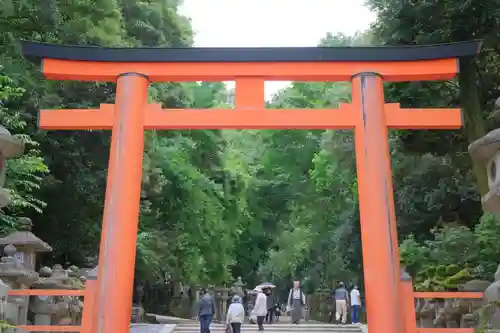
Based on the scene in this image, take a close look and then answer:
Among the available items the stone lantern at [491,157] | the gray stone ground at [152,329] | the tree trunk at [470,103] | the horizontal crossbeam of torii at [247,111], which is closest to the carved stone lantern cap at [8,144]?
the horizontal crossbeam of torii at [247,111]

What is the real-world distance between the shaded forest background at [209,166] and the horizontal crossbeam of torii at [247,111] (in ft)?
8.82

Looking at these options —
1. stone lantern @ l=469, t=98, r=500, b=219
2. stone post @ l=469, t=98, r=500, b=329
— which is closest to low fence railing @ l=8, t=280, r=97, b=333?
stone post @ l=469, t=98, r=500, b=329

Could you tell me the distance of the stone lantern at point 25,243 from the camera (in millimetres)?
10695

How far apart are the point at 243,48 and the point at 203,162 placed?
1580 centimetres

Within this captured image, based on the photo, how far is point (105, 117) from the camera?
7.91 m

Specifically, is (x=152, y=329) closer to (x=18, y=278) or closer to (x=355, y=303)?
(x=355, y=303)

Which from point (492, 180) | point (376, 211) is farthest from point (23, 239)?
point (492, 180)

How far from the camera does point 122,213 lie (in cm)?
734

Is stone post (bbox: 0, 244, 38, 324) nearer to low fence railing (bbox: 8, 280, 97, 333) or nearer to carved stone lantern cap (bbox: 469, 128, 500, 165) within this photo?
low fence railing (bbox: 8, 280, 97, 333)

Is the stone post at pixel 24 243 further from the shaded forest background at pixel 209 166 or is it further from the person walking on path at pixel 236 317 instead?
the person walking on path at pixel 236 317

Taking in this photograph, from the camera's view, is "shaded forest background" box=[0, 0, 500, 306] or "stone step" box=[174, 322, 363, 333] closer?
"shaded forest background" box=[0, 0, 500, 306]

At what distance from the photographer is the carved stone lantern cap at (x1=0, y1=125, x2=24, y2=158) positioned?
6477 millimetres

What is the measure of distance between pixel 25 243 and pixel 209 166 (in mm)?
13616

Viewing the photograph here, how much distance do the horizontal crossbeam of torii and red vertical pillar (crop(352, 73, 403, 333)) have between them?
0.01 meters
